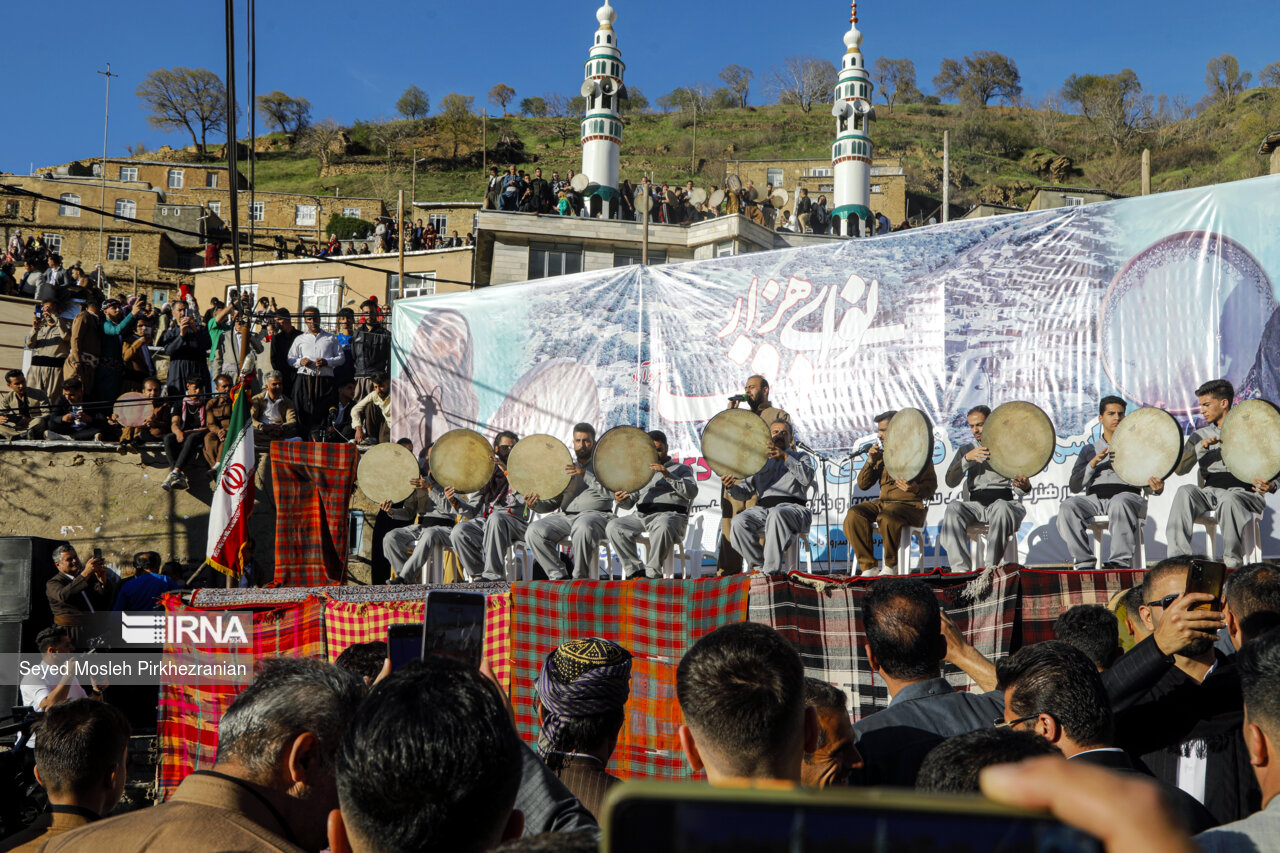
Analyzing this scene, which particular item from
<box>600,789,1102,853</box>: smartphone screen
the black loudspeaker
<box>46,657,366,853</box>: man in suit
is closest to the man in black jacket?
the black loudspeaker

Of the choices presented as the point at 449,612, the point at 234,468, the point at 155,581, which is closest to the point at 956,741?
the point at 449,612

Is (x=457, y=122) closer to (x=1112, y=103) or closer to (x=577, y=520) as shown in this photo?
(x=1112, y=103)

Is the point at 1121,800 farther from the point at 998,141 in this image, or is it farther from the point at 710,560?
the point at 998,141

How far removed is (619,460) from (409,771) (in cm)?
825

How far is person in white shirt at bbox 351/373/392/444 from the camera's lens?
14.1 metres

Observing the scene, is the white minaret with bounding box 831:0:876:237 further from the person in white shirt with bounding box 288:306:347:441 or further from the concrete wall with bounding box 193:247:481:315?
the person in white shirt with bounding box 288:306:347:441

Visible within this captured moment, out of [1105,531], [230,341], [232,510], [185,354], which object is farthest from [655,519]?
[230,341]

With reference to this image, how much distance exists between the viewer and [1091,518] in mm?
8547

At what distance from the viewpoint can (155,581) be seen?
10.0m

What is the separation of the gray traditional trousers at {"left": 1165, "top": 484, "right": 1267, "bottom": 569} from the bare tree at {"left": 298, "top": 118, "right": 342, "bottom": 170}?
2539 inches

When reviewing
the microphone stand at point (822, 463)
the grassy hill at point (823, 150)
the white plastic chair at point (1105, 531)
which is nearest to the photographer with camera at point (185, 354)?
the microphone stand at point (822, 463)

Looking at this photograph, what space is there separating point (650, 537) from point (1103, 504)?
3695mm

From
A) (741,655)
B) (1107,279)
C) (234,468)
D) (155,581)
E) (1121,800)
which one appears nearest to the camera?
(1121,800)

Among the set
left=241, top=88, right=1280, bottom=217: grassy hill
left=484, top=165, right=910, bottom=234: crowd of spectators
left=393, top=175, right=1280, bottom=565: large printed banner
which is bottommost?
left=393, top=175, right=1280, bottom=565: large printed banner
